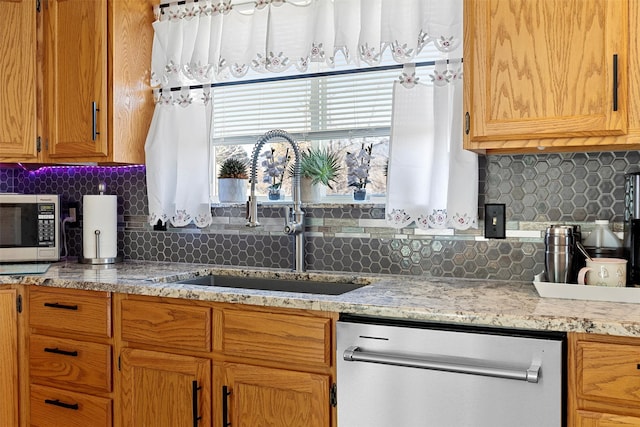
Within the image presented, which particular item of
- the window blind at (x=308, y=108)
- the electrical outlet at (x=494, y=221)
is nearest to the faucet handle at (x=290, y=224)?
the window blind at (x=308, y=108)

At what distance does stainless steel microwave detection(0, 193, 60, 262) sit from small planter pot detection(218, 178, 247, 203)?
35.0 inches

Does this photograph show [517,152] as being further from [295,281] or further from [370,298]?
[295,281]

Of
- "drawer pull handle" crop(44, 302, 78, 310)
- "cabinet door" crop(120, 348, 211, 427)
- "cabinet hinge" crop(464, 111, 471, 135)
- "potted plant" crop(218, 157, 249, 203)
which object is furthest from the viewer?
"potted plant" crop(218, 157, 249, 203)

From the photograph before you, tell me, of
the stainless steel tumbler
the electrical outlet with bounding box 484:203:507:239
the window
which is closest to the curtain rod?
the window

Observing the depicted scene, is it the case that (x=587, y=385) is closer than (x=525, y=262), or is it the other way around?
(x=587, y=385)

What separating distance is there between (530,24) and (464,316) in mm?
946

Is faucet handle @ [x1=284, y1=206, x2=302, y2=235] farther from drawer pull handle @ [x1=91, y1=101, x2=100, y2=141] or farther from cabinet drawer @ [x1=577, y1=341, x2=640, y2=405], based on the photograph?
cabinet drawer @ [x1=577, y1=341, x2=640, y2=405]

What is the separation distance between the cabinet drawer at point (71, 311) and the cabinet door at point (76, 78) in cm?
71

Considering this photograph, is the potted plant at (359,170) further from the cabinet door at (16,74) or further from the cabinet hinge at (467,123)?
the cabinet door at (16,74)

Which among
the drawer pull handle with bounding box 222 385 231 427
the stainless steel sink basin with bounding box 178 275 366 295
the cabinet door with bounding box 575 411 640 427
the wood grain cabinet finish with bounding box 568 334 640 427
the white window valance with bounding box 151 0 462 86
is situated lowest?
the drawer pull handle with bounding box 222 385 231 427

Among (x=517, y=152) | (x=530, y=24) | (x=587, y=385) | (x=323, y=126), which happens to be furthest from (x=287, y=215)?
(x=587, y=385)

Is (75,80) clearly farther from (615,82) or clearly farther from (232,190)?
(615,82)

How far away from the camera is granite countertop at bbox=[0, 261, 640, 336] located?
61.9 inches

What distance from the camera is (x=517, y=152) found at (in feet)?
7.13
